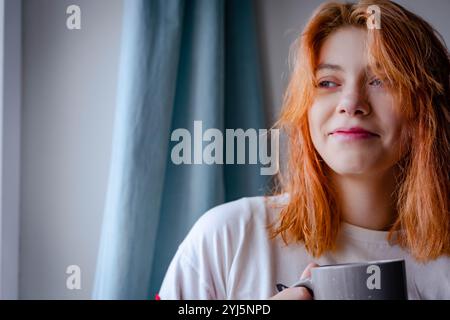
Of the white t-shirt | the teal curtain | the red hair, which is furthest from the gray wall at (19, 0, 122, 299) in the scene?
the red hair

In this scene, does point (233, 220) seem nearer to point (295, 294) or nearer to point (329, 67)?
point (295, 294)

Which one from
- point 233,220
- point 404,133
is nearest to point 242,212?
point 233,220

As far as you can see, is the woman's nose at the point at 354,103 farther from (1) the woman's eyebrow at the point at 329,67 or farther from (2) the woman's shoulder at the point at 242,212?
(2) the woman's shoulder at the point at 242,212

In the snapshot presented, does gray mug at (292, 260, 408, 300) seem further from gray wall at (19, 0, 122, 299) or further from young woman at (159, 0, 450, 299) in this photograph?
gray wall at (19, 0, 122, 299)

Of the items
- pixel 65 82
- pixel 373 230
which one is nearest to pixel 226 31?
pixel 65 82

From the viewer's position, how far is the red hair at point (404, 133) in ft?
2.15

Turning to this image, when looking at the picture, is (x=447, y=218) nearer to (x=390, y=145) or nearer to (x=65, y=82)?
(x=390, y=145)

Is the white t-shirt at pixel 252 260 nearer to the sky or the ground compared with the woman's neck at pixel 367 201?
nearer to the ground

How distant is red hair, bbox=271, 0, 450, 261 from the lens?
657 mm

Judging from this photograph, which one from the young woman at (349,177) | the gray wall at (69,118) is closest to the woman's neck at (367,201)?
the young woman at (349,177)

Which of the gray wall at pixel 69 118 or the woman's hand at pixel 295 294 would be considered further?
the gray wall at pixel 69 118

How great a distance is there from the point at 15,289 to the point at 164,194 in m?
0.25

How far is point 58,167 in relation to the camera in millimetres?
711
